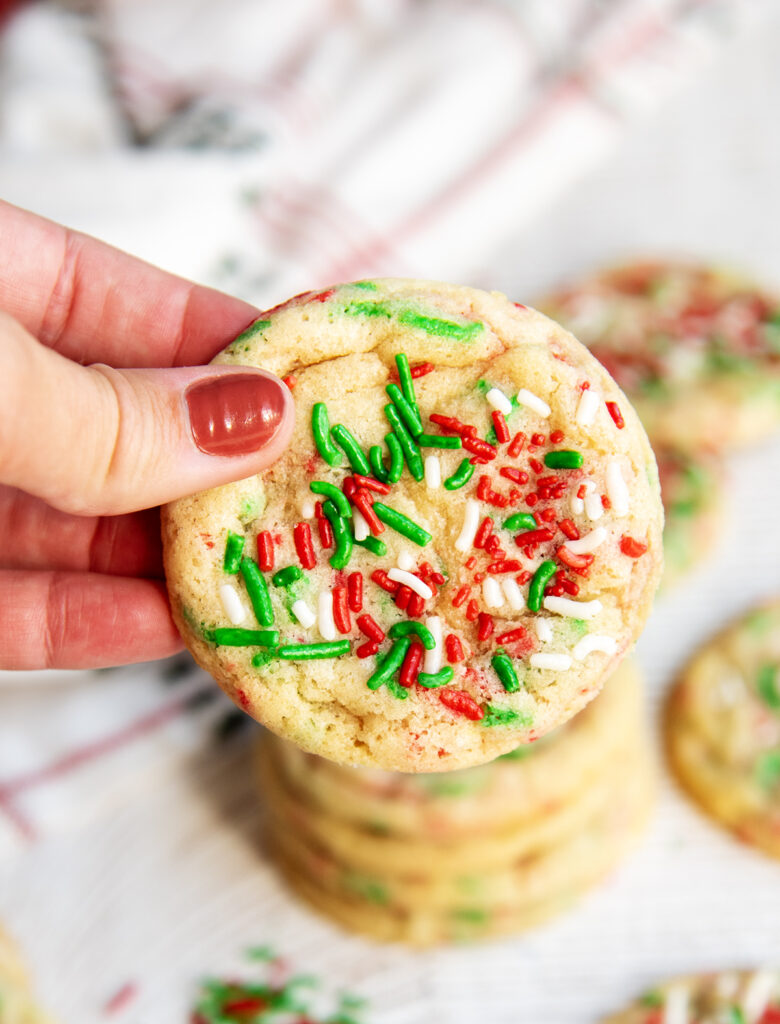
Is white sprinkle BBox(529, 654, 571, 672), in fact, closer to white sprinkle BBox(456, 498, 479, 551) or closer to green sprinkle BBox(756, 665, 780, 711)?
white sprinkle BBox(456, 498, 479, 551)

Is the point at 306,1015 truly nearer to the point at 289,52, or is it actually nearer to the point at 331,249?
the point at 331,249

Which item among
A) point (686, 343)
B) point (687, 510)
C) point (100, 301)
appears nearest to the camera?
point (100, 301)

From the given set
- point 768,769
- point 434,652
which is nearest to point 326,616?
point 434,652

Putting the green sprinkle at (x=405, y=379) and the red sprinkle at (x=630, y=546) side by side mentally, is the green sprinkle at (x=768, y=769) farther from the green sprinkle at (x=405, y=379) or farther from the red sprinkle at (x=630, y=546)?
the green sprinkle at (x=405, y=379)

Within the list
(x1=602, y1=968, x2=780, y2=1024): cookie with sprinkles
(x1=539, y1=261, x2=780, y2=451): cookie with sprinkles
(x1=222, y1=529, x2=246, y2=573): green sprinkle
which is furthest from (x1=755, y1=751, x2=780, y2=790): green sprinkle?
(x1=222, y1=529, x2=246, y2=573): green sprinkle

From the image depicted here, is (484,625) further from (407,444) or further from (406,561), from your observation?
(407,444)

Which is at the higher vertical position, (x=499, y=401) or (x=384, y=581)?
(x=499, y=401)
